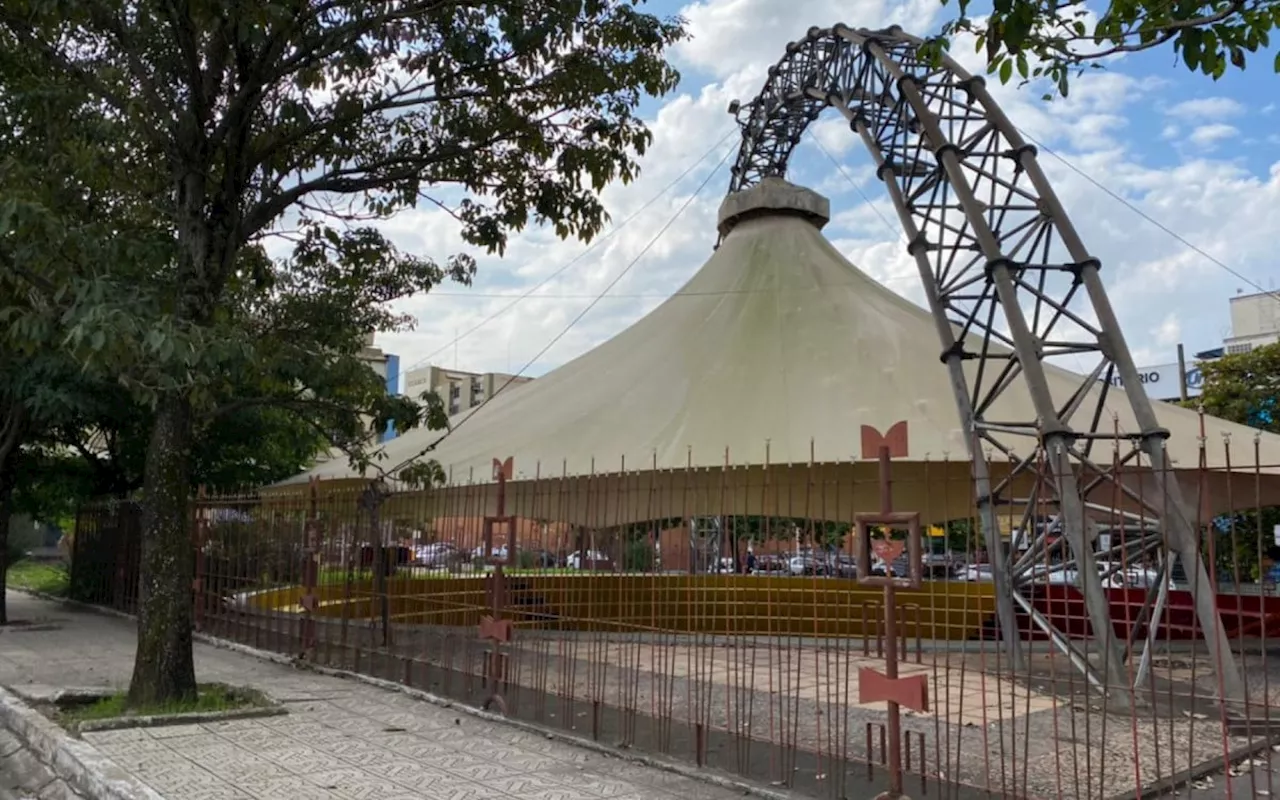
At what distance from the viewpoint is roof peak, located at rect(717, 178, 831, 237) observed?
609 inches

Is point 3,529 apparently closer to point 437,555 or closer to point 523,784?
point 437,555

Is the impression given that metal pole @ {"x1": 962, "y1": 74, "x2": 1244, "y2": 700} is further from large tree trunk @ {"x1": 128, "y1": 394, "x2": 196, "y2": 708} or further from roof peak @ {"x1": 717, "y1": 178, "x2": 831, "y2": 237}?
large tree trunk @ {"x1": 128, "y1": 394, "x2": 196, "y2": 708}

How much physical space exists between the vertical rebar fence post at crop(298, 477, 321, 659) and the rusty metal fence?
0.11 feet

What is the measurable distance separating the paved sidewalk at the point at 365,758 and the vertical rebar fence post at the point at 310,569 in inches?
48.8

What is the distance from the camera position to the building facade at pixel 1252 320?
149 ft

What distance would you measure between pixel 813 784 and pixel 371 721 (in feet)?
11.7

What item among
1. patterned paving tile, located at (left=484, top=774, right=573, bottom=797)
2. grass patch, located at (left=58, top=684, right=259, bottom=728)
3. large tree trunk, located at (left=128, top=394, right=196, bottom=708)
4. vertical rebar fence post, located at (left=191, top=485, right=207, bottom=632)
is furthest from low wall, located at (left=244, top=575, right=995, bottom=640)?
vertical rebar fence post, located at (left=191, top=485, right=207, bottom=632)

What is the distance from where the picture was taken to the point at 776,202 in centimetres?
1547

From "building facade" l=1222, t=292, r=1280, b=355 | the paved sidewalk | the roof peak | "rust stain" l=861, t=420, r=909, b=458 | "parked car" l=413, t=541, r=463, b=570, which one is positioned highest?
"building facade" l=1222, t=292, r=1280, b=355

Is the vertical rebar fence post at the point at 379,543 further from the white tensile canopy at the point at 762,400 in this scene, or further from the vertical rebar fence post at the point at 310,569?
the vertical rebar fence post at the point at 310,569

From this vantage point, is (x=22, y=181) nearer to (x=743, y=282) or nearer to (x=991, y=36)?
(x=991, y=36)

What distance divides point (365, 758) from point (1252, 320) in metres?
52.0

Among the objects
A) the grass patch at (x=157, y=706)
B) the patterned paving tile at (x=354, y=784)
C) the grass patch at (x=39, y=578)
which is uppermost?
the grass patch at (x=157, y=706)

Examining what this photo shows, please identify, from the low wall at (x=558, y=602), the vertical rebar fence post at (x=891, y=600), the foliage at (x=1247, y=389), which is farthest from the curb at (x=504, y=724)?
the foliage at (x=1247, y=389)
